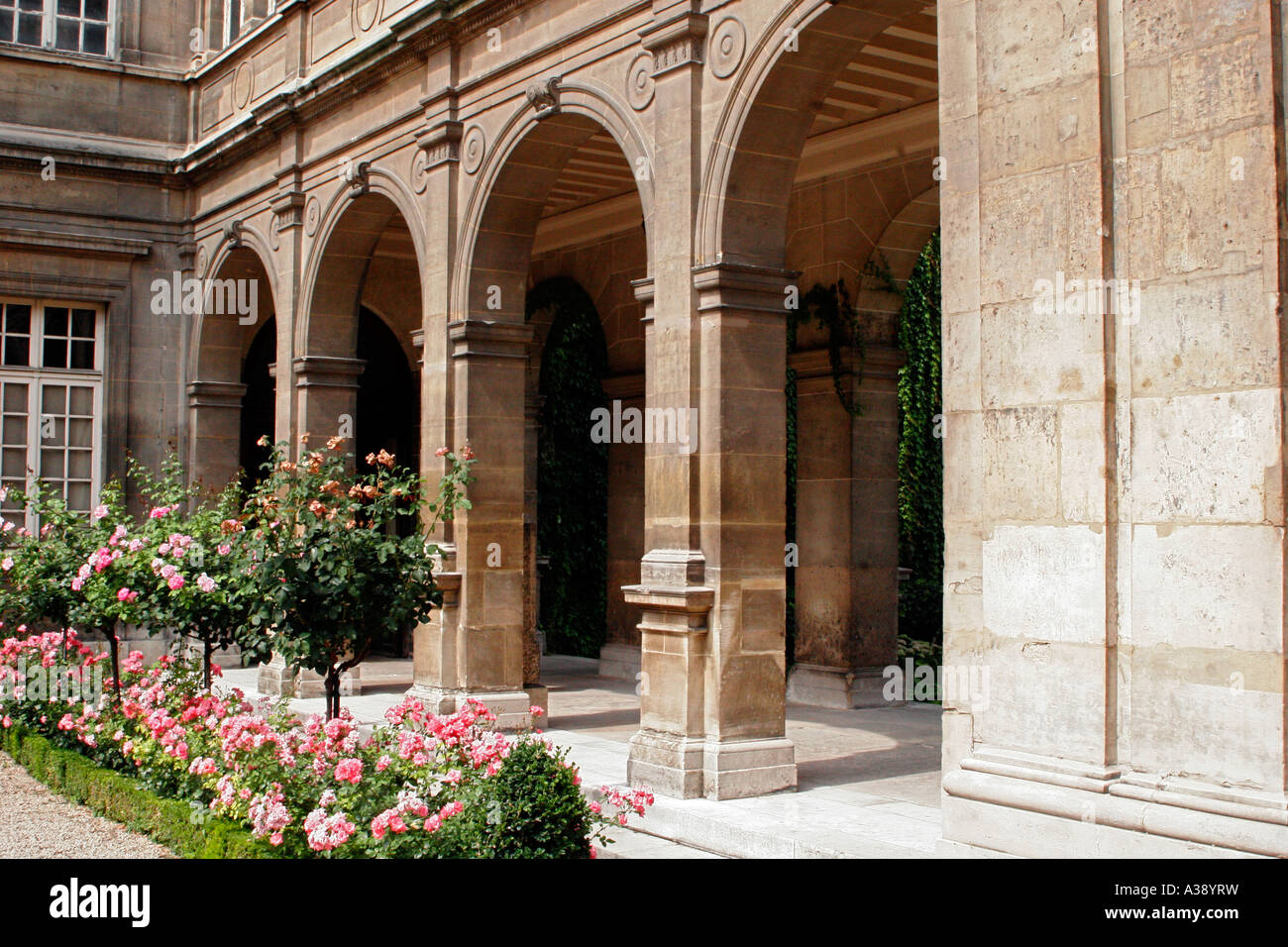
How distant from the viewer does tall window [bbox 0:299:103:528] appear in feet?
52.0

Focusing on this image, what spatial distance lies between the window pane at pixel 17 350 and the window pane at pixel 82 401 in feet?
2.05

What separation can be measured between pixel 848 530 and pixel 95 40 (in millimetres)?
11179

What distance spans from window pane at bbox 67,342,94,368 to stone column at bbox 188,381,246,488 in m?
1.30

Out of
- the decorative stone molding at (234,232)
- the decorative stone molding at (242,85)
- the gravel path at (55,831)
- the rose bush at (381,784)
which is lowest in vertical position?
the gravel path at (55,831)

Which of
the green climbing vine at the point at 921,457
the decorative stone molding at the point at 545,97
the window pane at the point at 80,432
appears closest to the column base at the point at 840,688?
the green climbing vine at the point at 921,457

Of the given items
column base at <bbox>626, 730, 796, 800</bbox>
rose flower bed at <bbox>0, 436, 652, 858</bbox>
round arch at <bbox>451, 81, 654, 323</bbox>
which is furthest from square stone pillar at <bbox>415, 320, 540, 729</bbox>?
column base at <bbox>626, 730, 796, 800</bbox>

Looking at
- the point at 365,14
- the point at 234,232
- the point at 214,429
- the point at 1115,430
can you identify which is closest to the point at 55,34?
the point at 234,232

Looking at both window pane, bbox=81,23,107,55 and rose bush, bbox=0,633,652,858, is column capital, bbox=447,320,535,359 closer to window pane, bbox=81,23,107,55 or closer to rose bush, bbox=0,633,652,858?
rose bush, bbox=0,633,652,858

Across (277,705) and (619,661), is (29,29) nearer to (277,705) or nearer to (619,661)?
(619,661)

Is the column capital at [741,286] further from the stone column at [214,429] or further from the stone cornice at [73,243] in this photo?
the stone cornice at [73,243]

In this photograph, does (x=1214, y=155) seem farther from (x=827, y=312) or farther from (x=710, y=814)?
(x=827, y=312)

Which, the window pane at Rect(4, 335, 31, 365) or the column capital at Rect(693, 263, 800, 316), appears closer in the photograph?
the column capital at Rect(693, 263, 800, 316)

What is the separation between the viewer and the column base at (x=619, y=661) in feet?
49.0

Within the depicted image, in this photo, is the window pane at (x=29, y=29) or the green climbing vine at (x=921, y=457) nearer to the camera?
the green climbing vine at (x=921, y=457)
